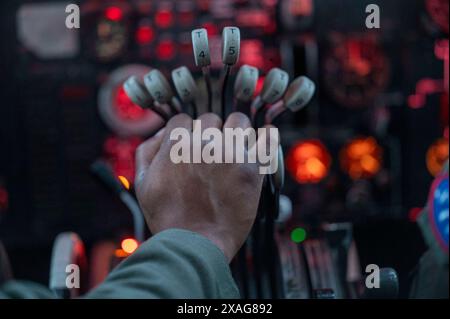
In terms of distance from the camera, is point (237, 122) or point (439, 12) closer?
point (237, 122)

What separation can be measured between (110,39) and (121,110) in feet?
1.11

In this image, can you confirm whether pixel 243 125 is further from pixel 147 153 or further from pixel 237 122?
pixel 147 153

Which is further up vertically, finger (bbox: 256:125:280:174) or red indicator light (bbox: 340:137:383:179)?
finger (bbox: 256:125:280:174)

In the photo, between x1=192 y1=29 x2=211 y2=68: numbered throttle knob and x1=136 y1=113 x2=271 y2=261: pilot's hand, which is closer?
x1=136 y1=113 x2=271 y2=261: pilot's hand

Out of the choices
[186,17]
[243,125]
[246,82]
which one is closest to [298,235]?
[246,82]

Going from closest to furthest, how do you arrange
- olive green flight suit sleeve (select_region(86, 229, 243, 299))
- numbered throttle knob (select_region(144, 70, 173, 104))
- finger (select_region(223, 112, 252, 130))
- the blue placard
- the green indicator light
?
olive green flight suit sleeve (select_region(86, 229, 243, 299)) → finger (select_region(223, 112, 252, 130)) → numbered throttle knob (select_region(144, 70, 173, 104)) → the blue placard → the green indicator light

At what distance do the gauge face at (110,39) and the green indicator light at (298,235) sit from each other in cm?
236

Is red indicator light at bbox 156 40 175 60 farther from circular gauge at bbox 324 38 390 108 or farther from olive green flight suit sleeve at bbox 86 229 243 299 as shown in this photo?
olive green flight suit sleeve at bbox 86 229 243 299

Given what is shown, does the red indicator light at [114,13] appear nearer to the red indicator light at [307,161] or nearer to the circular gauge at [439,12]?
the red indicator light at [307,161]

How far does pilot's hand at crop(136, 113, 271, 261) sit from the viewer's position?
676mm

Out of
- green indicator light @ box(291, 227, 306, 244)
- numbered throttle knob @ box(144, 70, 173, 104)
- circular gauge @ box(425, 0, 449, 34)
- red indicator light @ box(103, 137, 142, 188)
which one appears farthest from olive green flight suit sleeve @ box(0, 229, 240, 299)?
red indicator light @ box(103, 137, 142, 188)

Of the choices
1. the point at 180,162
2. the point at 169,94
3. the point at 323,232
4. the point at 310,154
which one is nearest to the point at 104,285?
the point at 180,162

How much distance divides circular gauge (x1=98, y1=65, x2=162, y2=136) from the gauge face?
9cm

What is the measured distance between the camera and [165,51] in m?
3.46
